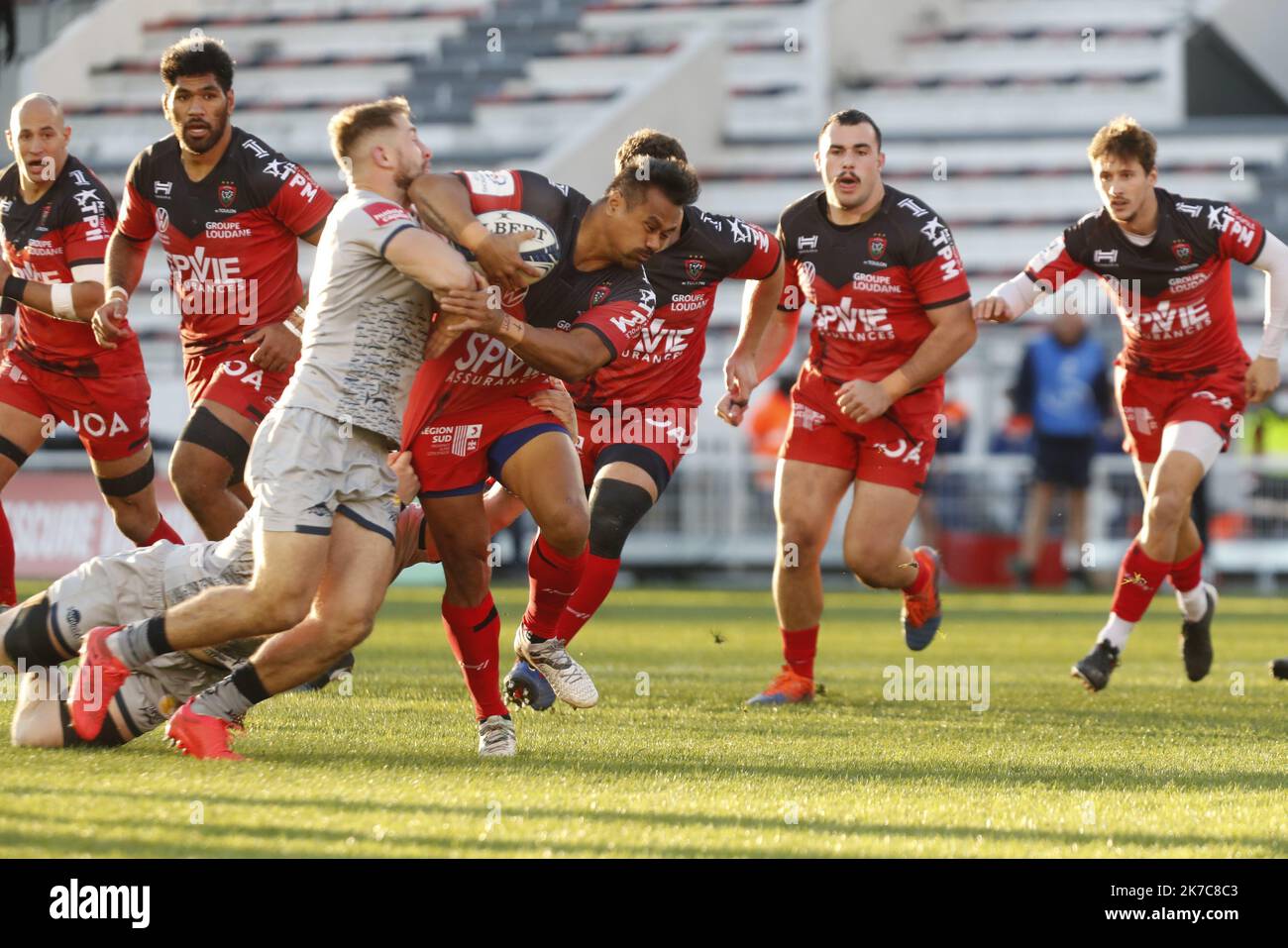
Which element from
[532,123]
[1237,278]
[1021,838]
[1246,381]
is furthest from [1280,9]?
[1021,838]

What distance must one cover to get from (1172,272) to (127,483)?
486 centimetres

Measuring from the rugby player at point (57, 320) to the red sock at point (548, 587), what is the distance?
246cm

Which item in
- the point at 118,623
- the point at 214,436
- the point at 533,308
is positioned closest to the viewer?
the point at 118,623

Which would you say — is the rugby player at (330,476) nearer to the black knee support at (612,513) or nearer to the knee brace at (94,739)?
the knee brace at (94,739)

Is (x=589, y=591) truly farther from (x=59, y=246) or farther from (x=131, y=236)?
(x=59, y=246)

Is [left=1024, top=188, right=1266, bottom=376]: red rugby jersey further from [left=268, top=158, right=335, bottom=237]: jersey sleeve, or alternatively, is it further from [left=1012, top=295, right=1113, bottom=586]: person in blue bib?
[left=1012, top=295, right=1113, bottom=586]: person in blue bib

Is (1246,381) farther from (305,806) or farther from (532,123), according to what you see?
(532,123)

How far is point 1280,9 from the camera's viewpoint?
29.4 metres

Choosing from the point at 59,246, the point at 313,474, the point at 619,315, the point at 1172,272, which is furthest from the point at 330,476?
the point at 1172,272

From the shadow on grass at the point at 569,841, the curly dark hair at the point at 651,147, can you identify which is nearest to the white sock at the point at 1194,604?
the curly dark hair at the point at 651,147

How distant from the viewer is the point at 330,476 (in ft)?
20.2

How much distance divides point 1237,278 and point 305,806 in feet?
62.6
